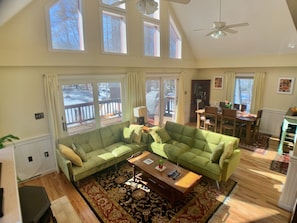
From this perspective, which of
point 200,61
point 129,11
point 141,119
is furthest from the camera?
point 200,61

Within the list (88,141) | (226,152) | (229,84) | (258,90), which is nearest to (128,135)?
(88,141)

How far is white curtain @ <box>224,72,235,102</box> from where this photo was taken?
23.2 ft

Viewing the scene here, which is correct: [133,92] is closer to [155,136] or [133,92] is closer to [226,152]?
[155,136]

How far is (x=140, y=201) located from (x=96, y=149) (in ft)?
5.92

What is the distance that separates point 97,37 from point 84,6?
71cm

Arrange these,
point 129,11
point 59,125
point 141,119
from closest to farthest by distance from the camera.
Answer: point 59,125 → point 129,11 → point 141,119

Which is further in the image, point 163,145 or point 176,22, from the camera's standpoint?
point 176,22

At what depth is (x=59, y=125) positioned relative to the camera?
4121mm

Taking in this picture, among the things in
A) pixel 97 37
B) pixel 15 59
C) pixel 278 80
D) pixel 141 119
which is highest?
pixel 97 37

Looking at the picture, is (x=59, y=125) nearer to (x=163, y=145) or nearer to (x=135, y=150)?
(x=135, y=150)

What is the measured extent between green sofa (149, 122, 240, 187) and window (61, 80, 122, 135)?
1525 millimetres

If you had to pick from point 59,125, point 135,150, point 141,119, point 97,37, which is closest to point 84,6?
point 97,37

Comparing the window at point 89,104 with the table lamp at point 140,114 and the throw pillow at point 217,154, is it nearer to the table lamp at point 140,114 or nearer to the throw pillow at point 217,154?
the table lamp at point 140,114

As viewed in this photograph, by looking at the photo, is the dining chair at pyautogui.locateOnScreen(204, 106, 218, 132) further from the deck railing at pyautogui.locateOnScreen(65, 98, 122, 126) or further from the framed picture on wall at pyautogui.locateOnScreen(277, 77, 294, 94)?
the deck railing at pyautogui.locateOnScreen(65, 98, 122, 126)
